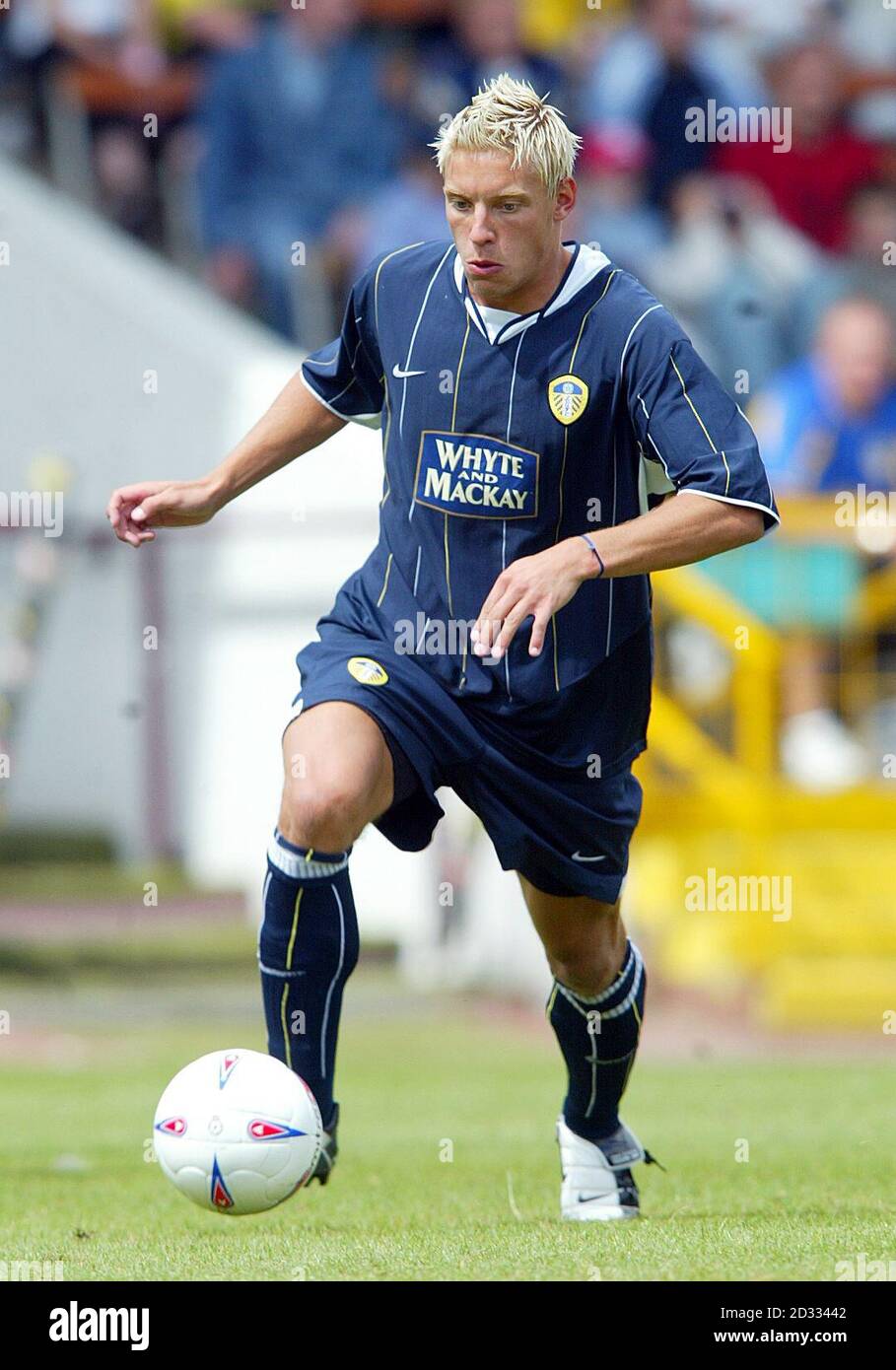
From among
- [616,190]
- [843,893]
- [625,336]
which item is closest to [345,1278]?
[625,336]

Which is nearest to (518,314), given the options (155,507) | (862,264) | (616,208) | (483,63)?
(155,507)

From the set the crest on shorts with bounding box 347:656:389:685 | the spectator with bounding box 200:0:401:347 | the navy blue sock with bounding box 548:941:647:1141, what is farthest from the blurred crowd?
the crest on shorts with bounding box 347:656:389:685

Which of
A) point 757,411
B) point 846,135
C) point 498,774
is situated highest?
point 846,135

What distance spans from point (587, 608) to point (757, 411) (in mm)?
7674

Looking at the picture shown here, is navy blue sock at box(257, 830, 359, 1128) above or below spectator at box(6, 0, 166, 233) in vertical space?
below

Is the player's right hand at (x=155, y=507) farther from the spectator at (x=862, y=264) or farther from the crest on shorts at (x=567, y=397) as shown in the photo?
the spectator at (x=862, y=264)

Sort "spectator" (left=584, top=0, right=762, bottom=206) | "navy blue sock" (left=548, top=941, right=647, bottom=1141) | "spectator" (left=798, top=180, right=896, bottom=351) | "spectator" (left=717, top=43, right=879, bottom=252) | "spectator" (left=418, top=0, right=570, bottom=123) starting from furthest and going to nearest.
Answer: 1. "spectator" (left=717, top=43, right=879, bottom=252)
2. "spectator" (left=584, top=0, right=762, bottom=206)
3. "spectator" (left=418, top=0, right=570, bottom=123)
4. "spectator" (left=798, top=180, right=896, bottom=351)
5. "navy blue sock" (left=548, top=941, right=647, bottom=1141)

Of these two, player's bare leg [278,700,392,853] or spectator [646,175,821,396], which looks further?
spectator [646,175,821,396]

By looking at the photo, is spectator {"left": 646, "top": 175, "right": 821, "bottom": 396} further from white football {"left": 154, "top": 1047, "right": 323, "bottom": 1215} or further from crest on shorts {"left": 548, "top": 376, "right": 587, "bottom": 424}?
white football {"left": 154, "top": 1047, "right": 323, "bottom": 1215}

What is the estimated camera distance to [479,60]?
14531mm

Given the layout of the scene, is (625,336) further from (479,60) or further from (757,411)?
(479,60)

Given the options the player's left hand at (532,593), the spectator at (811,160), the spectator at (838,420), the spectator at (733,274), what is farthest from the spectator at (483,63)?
the player's left hand at (532,593)

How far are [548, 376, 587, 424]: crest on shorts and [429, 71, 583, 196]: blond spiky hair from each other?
424 mm

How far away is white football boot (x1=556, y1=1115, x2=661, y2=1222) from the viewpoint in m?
5.22
